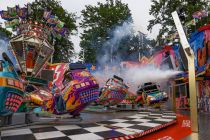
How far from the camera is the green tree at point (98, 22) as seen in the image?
24656 mm

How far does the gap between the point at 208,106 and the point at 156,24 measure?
1102cm

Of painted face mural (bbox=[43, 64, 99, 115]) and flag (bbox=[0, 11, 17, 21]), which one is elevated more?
flag (bbox=[0, 11, 17, 21])

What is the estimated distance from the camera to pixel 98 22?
26.3m

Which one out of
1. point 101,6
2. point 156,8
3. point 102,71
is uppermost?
point 101,6

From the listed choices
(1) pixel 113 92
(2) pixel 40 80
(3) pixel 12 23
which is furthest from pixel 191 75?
(3) pixel 12 23

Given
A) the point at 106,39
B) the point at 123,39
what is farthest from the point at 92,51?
the point at 123,39

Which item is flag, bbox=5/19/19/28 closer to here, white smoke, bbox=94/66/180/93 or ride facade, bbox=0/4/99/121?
ride facade, bbox=0/4/99/121

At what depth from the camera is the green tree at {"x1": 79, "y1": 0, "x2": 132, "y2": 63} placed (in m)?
24.7

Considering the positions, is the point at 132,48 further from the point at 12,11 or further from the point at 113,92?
the point at 113,92

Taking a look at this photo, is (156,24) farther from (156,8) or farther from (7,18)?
(7,18)

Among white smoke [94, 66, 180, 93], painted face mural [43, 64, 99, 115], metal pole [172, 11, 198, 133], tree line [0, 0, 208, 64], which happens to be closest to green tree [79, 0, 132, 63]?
tree line [0, 0, 208, 64]

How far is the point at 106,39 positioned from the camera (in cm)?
2475

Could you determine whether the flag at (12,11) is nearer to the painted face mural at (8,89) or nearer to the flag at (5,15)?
the flag at (5,15)

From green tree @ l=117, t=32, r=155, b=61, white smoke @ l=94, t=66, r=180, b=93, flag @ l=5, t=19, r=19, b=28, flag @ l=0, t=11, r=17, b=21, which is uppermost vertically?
green tree @ l=117, t=32, r=155, b=61
